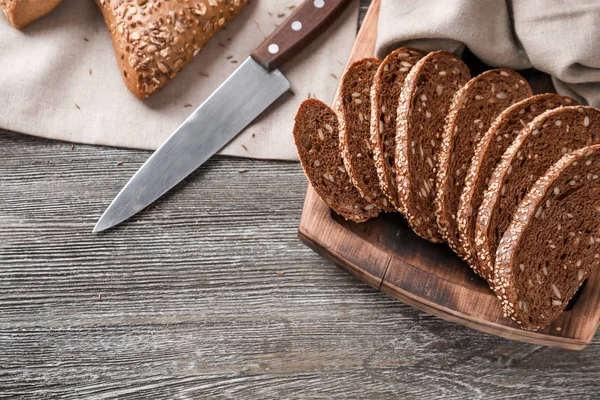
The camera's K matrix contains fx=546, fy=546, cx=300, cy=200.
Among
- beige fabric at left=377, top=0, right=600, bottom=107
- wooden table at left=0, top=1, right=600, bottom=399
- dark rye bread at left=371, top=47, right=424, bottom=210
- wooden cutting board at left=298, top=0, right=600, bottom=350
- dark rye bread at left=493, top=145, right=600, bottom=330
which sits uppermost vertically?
beige fabric at left=377, top=0, right=600, bottom=107

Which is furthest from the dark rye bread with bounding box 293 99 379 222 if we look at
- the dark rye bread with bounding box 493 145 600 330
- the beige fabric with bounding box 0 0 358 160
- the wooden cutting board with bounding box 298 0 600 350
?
the dark rye bread with bounding box 493 145 600 330

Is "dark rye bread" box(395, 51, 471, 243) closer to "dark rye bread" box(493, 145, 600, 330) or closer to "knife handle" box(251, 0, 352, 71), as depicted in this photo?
"dark rye bread" box(493, 145, 600, 330)

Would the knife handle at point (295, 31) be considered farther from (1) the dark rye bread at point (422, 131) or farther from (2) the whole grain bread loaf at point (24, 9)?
(2) the whole grain bread loaf at point (24, 9)

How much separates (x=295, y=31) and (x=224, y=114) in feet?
1.38

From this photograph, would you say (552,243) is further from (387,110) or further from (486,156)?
(387,110)

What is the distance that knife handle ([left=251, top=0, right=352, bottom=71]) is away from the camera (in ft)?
6.81

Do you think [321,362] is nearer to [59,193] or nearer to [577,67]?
[59,193]

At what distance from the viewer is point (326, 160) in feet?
6.12

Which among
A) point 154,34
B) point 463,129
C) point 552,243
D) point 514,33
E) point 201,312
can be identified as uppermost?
point 514,33

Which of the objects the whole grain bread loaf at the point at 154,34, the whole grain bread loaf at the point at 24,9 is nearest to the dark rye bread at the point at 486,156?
the whole grain bread loaf at the point at 154,34

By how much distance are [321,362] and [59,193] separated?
1.19 m

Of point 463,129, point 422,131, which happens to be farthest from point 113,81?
point 463,129

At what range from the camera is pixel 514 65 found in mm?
1901

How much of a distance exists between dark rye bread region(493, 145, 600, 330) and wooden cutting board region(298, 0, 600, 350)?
3.3 inches
